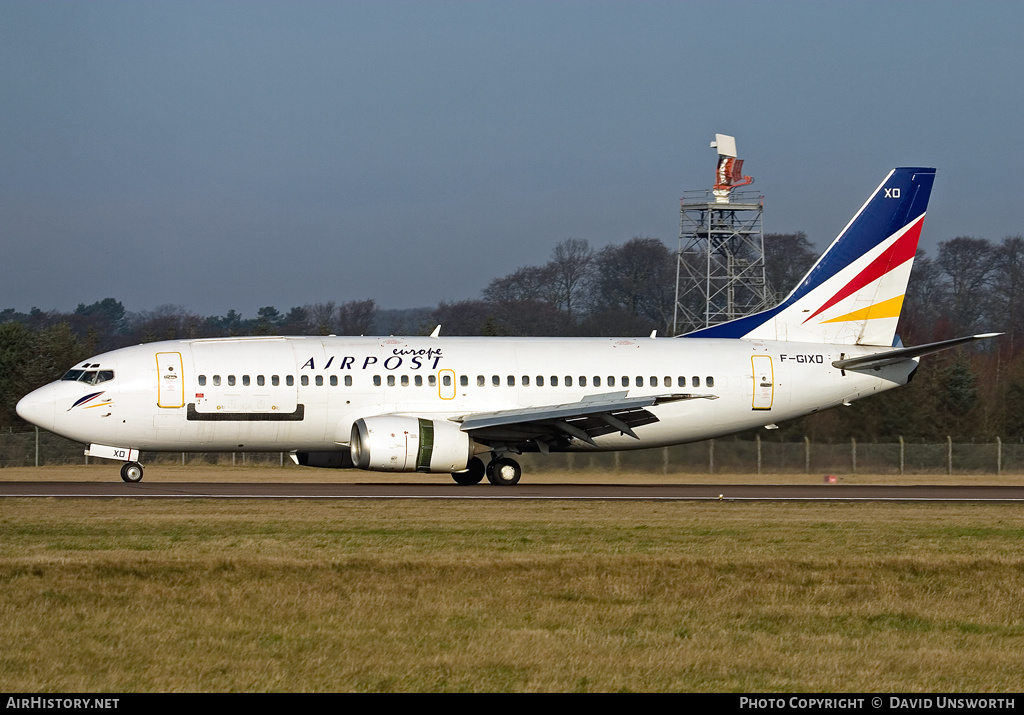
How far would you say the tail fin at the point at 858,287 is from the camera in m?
37.9

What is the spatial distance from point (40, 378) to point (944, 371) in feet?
138

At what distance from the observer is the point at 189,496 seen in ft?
90.7

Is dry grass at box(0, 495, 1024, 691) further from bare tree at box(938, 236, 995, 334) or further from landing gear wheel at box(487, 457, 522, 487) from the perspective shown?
bare tree at box(938, 236, 995, 334)

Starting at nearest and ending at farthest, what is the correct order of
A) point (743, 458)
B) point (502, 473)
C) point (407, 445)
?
point (407, 445) → point (502, 473) → point (743, 458)

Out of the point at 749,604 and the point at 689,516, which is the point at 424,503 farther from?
the point at 749,604

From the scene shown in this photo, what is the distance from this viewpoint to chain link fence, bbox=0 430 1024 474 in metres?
43.6

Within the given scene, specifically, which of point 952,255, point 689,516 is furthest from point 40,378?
point 952,255

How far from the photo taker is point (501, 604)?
47.7ft

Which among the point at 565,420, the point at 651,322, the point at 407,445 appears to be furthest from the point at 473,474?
the point at 651,322

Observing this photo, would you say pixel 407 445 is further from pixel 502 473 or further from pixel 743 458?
pixel 743 458

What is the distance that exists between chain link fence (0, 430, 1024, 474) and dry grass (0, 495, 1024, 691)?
Answer: 20.4 metres

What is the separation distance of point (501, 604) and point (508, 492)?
1625 centimetres

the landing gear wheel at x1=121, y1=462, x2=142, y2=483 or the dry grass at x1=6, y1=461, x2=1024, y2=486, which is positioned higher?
the landing gear wheel at x1=121, y1=462, x2=142, y2=483

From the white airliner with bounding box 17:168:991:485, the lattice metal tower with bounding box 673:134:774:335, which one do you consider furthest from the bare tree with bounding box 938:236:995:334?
the white airliner with bounding box 17:168:991:485
